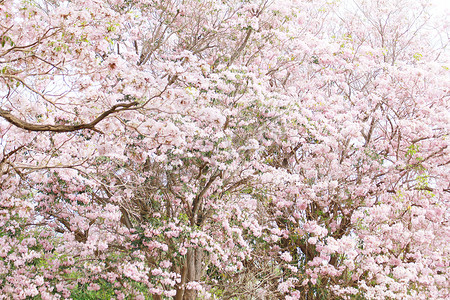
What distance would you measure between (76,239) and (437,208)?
25.2ft

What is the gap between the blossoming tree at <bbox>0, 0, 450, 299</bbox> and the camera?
6.09 m

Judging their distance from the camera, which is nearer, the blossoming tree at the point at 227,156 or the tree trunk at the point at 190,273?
the blossoming tree at the point at 227,156

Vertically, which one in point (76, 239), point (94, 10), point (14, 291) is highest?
point (94, 10)

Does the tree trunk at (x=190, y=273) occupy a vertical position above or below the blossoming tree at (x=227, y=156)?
below

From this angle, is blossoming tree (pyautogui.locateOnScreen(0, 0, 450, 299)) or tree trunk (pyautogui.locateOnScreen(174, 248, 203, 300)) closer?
blossoming tree (pyautogui.locateOnScreen(0, 0, 450, 299))

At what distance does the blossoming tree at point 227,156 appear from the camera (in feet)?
20.0

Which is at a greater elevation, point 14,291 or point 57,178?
point 57,178

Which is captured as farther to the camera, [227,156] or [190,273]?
[190,273]

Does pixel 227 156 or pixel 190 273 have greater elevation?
pixel 227 156

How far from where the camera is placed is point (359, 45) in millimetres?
11938

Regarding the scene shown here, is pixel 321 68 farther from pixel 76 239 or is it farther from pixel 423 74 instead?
pixel 76 239

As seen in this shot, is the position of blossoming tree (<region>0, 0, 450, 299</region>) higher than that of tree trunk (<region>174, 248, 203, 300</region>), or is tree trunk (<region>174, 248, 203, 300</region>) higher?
blossoming tree (<region>0, 0, 450, 299</region>)

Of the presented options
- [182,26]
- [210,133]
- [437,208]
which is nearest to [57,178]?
[210,133]

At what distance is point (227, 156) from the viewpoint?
7.30m
